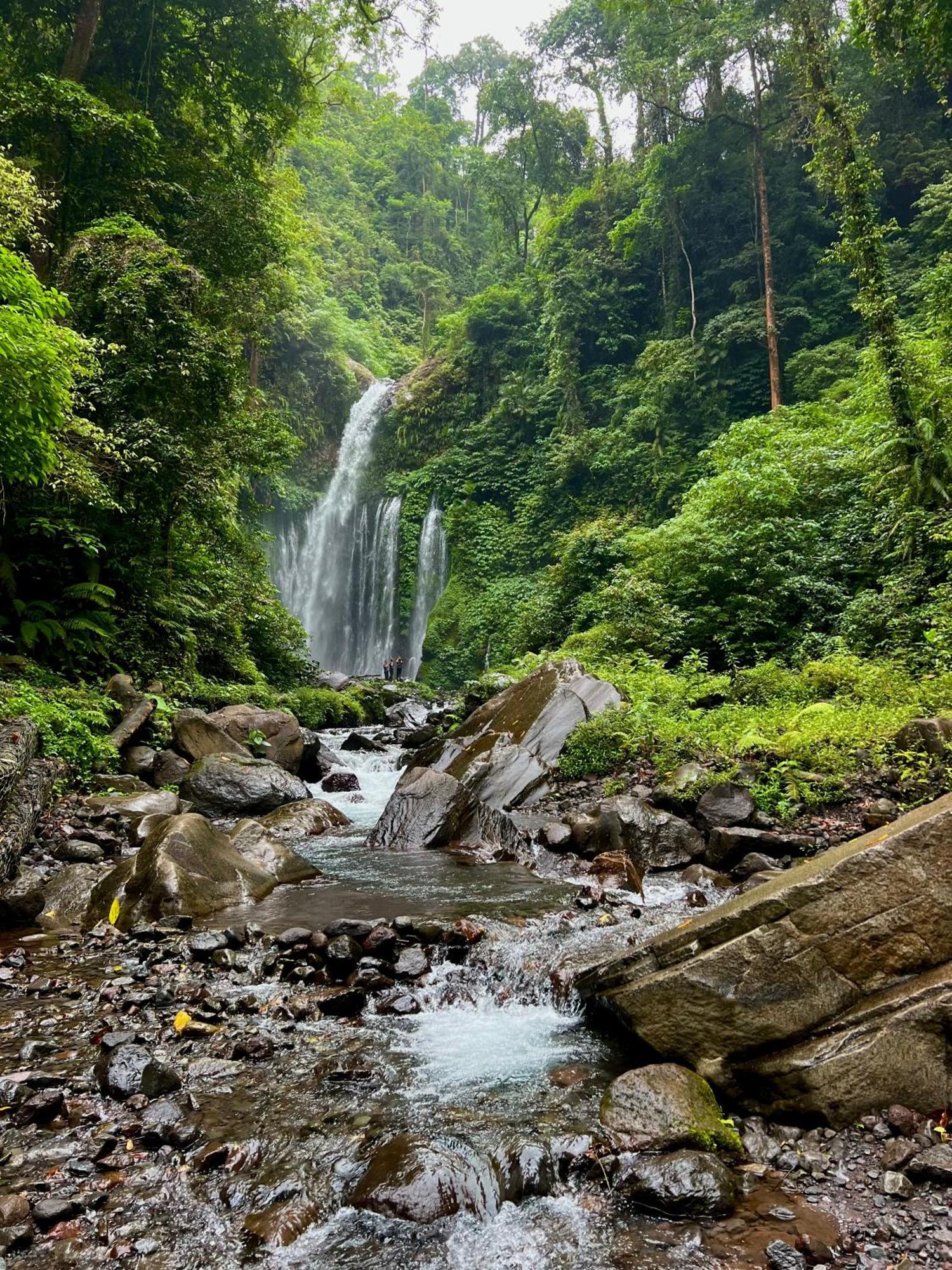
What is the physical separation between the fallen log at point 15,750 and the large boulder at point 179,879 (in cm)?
131

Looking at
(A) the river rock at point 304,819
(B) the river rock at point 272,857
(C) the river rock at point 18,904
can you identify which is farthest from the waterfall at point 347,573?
(C) the river rock at point 18,904

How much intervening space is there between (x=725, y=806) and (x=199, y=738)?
8253 mm

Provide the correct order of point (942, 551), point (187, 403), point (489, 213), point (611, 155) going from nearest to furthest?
point (942, 551) < point (187, 403) < point (611, 155) < point (489, 213)

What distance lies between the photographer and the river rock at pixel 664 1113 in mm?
3121

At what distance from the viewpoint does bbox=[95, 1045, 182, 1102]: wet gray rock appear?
3516 mm

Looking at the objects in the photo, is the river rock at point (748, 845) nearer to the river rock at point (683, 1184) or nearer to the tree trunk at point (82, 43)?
the river rock at point (683, 1184)

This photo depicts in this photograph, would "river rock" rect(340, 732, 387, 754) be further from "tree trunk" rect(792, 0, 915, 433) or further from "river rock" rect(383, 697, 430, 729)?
"tree trunk" rect(792, 0, 915, 433)

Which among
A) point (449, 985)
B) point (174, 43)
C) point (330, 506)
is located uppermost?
point (174, 43)

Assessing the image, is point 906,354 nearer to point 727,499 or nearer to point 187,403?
point 727,499

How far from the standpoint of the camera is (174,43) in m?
17.2

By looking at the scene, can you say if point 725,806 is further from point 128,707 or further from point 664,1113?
point 128,707

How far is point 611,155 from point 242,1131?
4185cm

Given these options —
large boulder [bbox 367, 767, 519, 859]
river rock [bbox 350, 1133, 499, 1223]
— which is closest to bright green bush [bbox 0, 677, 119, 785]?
large boulder [bbox 367, 767, 519, 859]

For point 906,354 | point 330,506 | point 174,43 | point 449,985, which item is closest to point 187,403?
point 174,43
